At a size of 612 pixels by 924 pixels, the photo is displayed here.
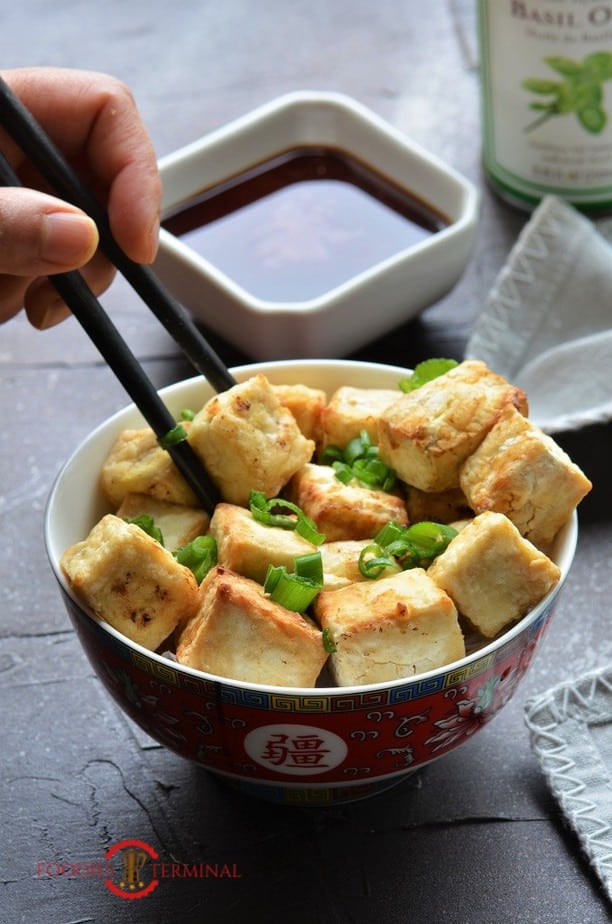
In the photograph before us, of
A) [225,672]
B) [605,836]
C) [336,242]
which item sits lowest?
[605,836]

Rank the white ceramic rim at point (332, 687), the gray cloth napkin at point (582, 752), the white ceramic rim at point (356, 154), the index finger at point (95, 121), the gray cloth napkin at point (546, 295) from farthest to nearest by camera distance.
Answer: the gray cloth napkin at point (546, 295), the white ceramic rim at point (356, 154), the index finger at point (95, 121), the gray cloth napkin at point (582, 752), the white ceramic rim at point (332, 687)

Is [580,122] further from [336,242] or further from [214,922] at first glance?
[214,922]

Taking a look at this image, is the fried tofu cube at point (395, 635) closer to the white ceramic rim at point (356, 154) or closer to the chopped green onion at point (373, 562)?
the chopped green onion at point (373, 562)

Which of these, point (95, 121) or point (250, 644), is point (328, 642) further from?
point (95, 121)

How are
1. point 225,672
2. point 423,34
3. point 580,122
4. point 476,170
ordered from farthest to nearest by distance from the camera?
1. point 423,34
2. point 476,170
3. point 580,122
4. point 225,672

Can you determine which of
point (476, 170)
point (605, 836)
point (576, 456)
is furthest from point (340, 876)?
point (476, 170)

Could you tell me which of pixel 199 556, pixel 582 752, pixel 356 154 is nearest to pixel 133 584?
pixel 199 556

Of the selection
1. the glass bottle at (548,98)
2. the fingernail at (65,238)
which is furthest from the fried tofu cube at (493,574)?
the glass bottle at (548,98)
